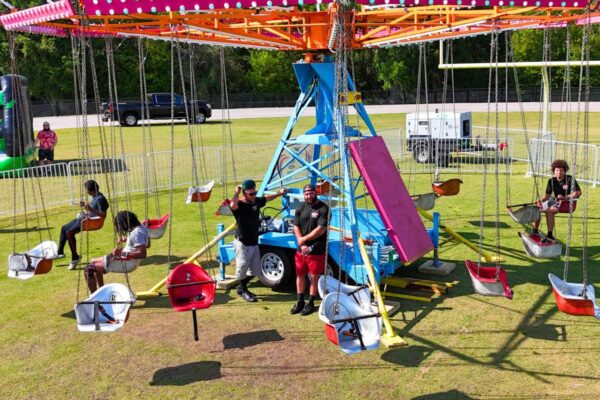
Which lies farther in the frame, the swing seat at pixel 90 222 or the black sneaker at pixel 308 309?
the swing seat at pixel 90 222

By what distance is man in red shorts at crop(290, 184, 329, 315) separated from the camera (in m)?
8.02

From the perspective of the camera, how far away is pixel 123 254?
821cm

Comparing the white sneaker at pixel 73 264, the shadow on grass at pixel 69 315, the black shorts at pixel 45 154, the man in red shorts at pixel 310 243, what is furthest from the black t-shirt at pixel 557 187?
the black shorts at pixel 45 154

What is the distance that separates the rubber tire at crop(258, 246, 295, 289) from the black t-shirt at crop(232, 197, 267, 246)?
518 mm

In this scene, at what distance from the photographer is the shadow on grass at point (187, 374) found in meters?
6.40

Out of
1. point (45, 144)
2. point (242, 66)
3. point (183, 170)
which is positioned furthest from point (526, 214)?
point (242, 66)

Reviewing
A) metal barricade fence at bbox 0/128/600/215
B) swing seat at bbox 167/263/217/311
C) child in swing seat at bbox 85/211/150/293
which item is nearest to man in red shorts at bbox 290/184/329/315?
swing seat at bbox 167/263/217/311

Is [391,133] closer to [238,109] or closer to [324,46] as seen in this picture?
[324,46]

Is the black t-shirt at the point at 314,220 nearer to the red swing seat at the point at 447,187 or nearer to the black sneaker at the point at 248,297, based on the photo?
the black sneaker at the point at 248,297

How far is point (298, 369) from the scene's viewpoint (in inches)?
259

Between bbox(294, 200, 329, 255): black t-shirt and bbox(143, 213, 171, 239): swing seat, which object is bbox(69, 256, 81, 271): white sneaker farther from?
bbox(294, 200, 329, 255): black t-shirt

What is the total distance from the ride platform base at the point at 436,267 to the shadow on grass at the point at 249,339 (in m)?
A: 3.15

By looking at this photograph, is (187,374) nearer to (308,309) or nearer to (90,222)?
(308,309)

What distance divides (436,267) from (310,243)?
106 inches
